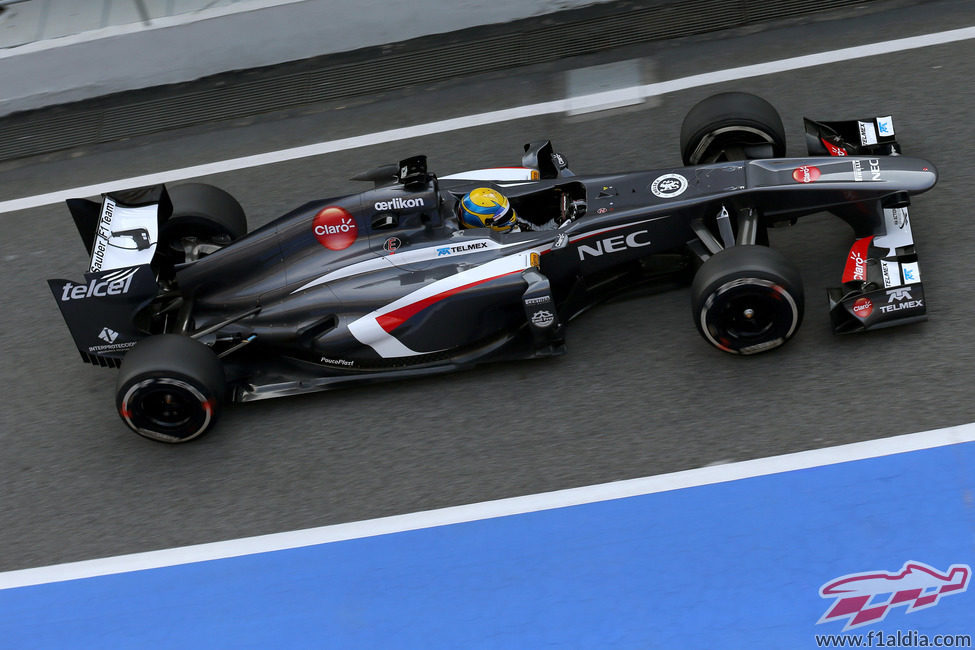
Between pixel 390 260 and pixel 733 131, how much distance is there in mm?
2061

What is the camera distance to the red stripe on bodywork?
5.25 m

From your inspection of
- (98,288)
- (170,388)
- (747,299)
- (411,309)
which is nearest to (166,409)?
(170,388)

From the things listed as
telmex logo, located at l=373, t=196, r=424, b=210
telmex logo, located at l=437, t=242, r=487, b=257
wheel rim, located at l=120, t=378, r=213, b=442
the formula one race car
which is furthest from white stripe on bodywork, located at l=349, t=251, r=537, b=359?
wheel rim, located at l=120, t=378, r=213, b=442

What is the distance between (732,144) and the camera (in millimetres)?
5926

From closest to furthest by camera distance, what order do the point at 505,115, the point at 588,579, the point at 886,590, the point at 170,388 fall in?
the point at 886,590 → the point at 588,579 → the point at 170,388 → the point at 505,115

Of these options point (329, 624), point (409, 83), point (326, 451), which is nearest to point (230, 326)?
point (326, 451)

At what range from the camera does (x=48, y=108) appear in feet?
26.6

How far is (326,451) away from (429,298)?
989mm

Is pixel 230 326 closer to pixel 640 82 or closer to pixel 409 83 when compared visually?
pixel 409 83

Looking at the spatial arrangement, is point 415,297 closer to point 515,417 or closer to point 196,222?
point 515,417

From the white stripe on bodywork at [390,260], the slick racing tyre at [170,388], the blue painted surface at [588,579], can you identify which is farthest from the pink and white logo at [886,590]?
the slick racing tyre at [170,388]

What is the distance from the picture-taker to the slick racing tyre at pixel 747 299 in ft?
16.1

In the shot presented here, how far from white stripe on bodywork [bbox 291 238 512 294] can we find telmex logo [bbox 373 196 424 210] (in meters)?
0.24

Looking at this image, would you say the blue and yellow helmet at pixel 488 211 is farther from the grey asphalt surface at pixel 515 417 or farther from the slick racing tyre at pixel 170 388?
the slick racing tyre at pixel 170 388
